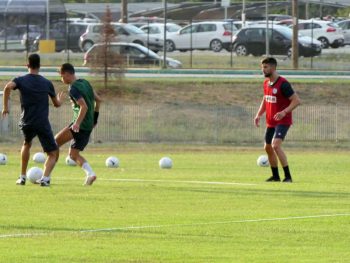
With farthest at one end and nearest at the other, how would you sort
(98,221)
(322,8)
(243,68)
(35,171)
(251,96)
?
(322,8), (243,68), (251,96), (35,171), (98,221)

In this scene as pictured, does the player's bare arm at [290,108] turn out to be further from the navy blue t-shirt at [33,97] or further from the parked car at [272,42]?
the parked car at [272,42]

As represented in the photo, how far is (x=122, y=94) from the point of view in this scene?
46000 mm

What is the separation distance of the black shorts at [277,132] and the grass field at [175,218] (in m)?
0.85

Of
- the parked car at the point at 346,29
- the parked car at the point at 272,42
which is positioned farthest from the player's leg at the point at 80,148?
the parked car at the point at 346,29

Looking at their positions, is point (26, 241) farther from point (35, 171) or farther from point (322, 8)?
point (322, 8)

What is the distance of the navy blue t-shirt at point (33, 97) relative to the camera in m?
19.6

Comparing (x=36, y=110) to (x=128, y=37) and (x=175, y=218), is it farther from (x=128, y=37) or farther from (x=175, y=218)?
(x=128, y=37)

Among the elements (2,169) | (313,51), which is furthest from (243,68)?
(2,169)

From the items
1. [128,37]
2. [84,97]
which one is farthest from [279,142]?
[128,37]

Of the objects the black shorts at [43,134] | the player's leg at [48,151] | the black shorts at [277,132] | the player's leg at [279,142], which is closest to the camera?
the player's leg at [48,151]

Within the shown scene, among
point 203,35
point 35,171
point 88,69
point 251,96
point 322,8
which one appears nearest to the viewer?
point 35,171

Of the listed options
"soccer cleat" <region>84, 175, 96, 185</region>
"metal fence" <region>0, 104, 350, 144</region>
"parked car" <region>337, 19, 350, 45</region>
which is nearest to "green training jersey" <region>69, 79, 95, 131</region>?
"soccer cleat" <region>84, 175, 96, 185</region>

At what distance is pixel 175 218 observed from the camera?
15.7 m

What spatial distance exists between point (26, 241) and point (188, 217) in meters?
2.95
